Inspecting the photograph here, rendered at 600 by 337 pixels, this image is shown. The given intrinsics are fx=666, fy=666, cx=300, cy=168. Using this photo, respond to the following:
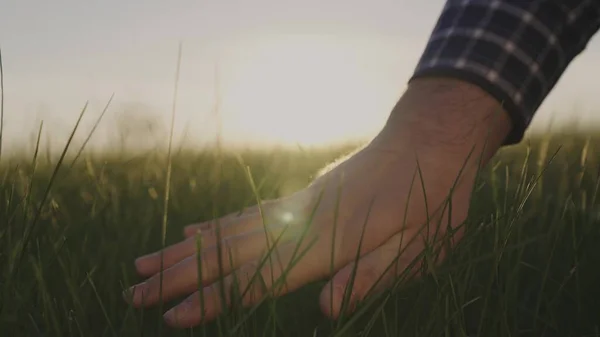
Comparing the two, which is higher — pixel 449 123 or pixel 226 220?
pixel 449 123

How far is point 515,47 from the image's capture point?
1.48m

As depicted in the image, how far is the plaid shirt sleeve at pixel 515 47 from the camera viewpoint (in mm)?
1457

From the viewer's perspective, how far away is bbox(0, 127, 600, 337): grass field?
2.97ft

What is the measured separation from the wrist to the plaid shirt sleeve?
0.10 ft

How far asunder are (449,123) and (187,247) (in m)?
0.71

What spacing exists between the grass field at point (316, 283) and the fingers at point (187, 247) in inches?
2.2

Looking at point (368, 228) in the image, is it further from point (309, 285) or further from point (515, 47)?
point (515, 47)

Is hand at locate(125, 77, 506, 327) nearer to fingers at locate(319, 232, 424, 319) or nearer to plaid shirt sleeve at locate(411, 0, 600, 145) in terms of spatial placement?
fingers at locate(319, 232, 424, 319)

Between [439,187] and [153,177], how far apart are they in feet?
6.58

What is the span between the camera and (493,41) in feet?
4.88

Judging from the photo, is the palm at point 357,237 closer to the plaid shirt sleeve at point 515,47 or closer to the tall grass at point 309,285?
the tall grass at point 309,285

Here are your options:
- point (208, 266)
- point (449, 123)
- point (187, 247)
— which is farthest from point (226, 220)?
point (449, 123)

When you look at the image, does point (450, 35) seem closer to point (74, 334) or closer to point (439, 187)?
point (439, 187)

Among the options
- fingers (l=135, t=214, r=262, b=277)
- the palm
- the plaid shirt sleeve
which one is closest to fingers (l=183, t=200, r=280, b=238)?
fingers (l=135, t=214, r=262, b=277)
